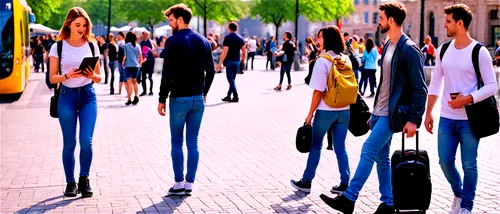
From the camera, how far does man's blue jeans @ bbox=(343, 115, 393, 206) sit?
6812 mm

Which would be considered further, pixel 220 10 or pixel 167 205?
pixel 220 10

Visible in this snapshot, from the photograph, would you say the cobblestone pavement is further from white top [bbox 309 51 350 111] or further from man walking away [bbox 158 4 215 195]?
white top [bbox 309 51 350 111]

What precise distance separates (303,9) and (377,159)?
55.5 metres

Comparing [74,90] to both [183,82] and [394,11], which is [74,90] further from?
[394,11]

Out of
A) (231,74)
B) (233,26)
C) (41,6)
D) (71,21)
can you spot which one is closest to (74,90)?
(71,21)

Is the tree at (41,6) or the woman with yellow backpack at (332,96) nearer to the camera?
the woman with yellow backpack at (332,96)

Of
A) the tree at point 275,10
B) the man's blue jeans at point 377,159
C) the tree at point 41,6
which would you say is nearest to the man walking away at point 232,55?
the man's blue jeans at point 377,159

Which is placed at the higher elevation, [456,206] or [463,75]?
[463,75]

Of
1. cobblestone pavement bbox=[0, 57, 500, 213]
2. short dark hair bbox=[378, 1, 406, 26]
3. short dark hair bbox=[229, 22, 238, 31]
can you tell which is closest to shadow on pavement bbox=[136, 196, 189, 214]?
cobblestone pavement bbox=[0, 57, 500, 213]

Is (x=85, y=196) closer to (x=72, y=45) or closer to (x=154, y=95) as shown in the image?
(x=72, y=45)

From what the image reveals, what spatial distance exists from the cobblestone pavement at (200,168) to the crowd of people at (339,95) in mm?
351

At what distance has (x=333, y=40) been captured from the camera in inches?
307

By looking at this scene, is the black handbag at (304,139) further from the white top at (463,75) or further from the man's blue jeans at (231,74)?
the man's blue jeans at (231,74)

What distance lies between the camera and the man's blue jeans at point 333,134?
25.8 feet
